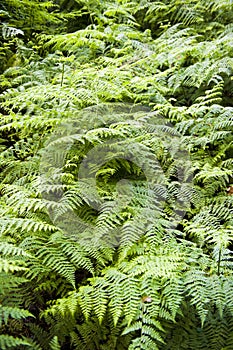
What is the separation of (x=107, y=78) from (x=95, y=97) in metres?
0.47

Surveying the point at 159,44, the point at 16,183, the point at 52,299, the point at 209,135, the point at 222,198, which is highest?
the point at 159,44

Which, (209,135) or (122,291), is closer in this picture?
(122,291)

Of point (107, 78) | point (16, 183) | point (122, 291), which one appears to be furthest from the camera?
point (107, 78)

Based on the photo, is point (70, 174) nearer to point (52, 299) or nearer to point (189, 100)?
point (52, 299)

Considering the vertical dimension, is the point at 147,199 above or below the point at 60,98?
below

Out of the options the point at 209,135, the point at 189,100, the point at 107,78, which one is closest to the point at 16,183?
the point at 107,78

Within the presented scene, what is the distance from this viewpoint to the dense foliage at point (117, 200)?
2188 mm

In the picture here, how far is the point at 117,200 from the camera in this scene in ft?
9.12

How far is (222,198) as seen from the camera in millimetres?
2990

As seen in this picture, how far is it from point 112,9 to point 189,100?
1.94 meters

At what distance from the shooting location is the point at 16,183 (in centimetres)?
294

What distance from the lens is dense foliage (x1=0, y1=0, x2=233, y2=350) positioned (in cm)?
219

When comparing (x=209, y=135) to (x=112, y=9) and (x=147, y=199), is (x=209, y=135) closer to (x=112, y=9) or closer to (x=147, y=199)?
(x=147, y=199)

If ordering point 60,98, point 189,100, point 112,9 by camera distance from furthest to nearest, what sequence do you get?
point 112,9 < point 189,100 < point 60,98
